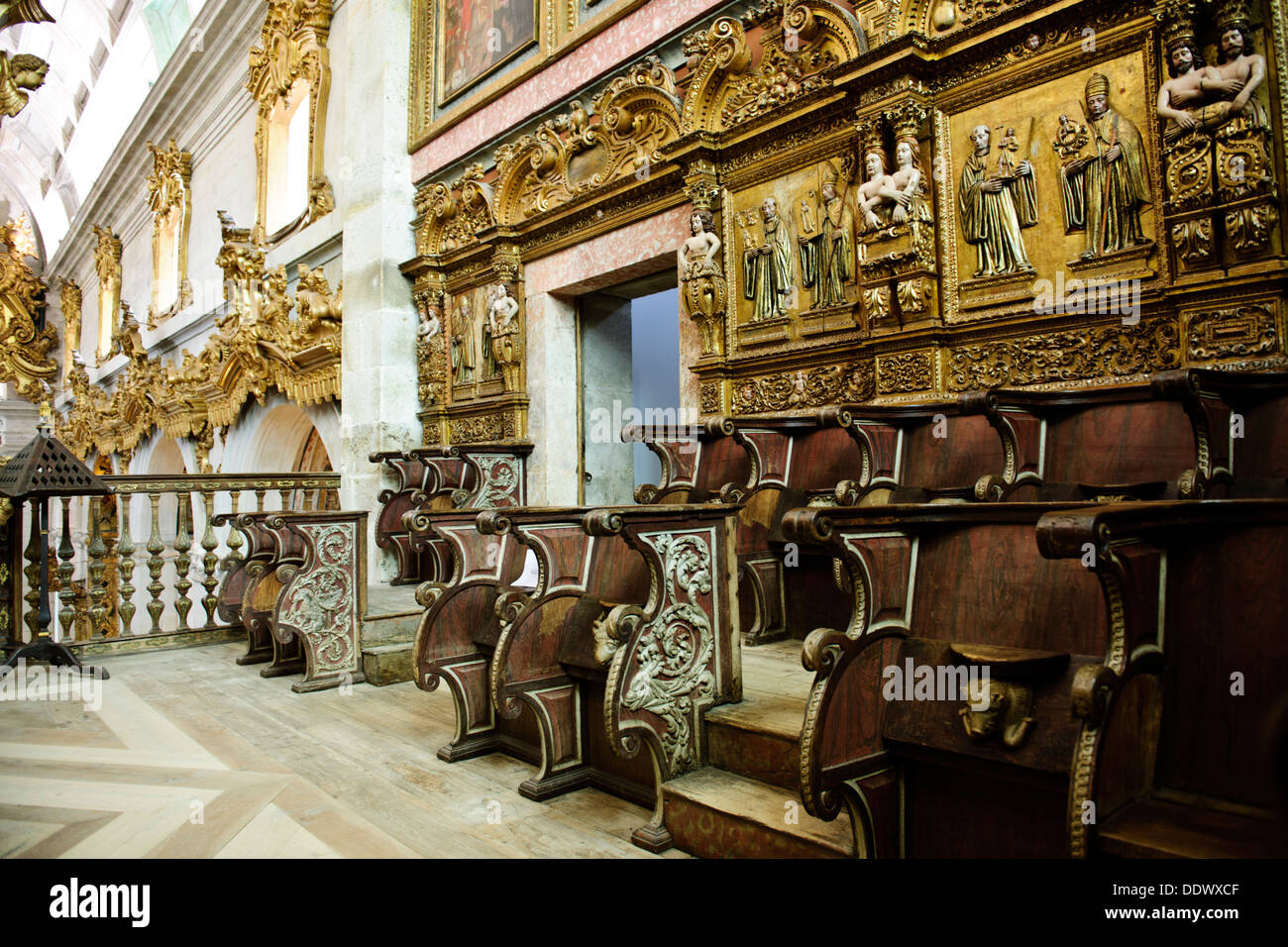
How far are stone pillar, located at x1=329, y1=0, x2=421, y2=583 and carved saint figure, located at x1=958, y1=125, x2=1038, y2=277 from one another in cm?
535

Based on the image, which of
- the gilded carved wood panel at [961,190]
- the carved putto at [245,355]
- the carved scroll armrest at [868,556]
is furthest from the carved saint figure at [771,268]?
the carved putto at [245,355]

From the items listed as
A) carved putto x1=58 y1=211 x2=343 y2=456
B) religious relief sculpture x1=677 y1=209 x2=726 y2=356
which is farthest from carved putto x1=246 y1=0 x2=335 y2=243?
religious relief sculpture x1=677 y1=209 x2=726 y2=356

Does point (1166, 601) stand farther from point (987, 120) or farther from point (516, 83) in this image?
point (516, 83)

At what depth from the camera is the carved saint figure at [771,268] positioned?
14.8 feet

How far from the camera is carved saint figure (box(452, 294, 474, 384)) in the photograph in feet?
23.2

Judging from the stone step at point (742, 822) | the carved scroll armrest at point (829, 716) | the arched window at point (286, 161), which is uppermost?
the arched window at point (286, 161)

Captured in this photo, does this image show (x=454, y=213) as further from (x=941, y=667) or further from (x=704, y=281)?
(x=941, y=667)

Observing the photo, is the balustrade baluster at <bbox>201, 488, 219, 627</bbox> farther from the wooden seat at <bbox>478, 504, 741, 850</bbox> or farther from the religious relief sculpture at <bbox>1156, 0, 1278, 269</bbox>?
the religious relief sculpture at <bbox>1156, 0, 1278, 269</bbox>

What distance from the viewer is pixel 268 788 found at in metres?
2.54

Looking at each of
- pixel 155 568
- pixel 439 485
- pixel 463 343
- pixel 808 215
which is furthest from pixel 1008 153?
pixel 155 568

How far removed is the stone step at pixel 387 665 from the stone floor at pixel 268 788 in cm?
33

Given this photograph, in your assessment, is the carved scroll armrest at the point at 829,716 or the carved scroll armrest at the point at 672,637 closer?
the carved scroll armrest at the point at 829,716

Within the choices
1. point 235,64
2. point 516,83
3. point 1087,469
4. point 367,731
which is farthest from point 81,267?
point 1087,469

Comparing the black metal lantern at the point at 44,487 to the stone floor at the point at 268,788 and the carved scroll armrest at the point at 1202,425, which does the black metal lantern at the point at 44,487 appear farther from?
the carved scroll armrest at the point at 1202,425
